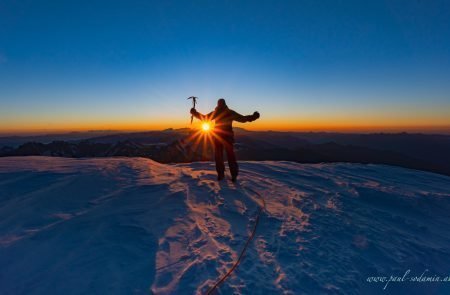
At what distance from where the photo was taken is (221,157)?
8094 mm

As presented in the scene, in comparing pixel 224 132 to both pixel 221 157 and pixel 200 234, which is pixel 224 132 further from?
pixel 200 234

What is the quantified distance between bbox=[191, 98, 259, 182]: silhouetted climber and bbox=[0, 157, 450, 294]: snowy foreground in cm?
48

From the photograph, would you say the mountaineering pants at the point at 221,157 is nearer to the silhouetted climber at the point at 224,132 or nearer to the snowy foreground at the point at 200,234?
the silhouetted climber at the point at 224,132

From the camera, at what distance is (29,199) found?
5426 mm

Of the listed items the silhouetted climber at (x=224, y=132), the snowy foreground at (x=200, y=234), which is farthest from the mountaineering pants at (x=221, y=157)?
the snowy foreground at (x=200, y=234)

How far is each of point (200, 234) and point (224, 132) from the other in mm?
4011

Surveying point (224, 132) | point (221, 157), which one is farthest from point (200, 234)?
point (224, 132)

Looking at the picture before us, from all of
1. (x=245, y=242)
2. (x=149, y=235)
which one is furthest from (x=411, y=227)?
(x=149, y=235)

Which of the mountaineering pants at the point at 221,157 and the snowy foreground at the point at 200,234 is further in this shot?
the mountaineering pants at the point at 221,157

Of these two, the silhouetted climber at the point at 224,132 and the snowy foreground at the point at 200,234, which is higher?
the silhouetted climber at the point at 224,132

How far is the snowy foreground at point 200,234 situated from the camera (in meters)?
3.40

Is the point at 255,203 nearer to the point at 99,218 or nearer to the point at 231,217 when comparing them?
the point at 231,217

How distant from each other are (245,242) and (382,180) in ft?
24.1

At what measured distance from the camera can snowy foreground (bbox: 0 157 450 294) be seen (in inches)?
134
